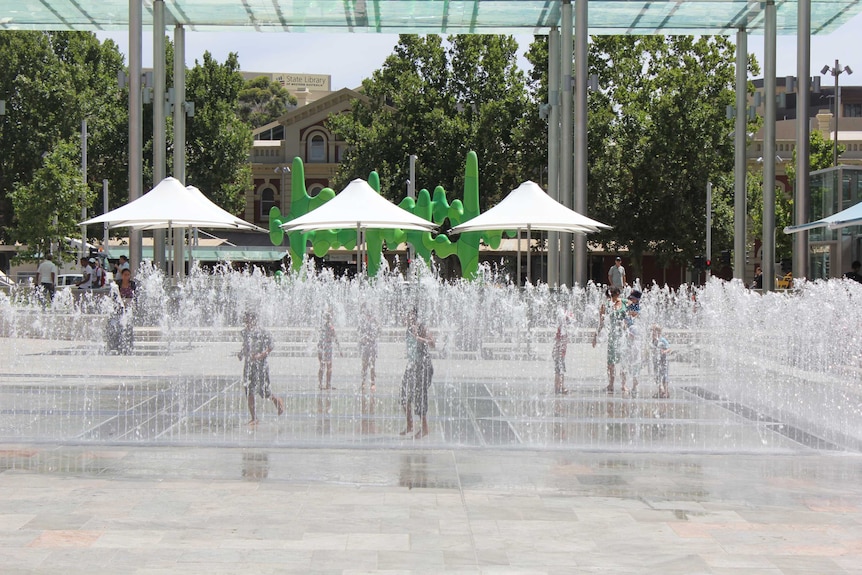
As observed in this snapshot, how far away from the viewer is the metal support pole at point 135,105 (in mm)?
19828

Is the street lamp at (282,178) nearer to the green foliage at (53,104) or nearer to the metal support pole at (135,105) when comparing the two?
the green foliage at (53,104)

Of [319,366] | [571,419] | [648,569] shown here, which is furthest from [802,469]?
[319,366]

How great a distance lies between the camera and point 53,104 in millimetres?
46156

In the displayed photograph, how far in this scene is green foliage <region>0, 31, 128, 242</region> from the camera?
150 ft

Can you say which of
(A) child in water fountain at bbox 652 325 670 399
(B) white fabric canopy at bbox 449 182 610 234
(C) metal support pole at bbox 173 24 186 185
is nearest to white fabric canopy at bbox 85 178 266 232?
(C) metal support pole at bbox 173 24 186 185

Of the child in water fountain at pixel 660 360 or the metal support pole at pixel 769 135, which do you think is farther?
the metal support pole at pixel 769 135

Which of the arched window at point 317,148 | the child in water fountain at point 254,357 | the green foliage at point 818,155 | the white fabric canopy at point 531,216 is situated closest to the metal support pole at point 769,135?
the white fabric canopy at point 531,216

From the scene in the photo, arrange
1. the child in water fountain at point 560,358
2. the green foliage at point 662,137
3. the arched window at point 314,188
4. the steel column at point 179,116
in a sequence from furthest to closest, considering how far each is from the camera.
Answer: the arched window at point 314,188 < the green foliage at point 662,137 < the steel column at point 179,116 < the child in water fountain at point 560,358

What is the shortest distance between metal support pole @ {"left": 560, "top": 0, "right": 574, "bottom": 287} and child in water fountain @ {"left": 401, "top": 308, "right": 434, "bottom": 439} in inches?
480

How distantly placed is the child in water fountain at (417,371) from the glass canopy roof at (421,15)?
44.6 feet

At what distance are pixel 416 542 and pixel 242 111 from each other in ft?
306

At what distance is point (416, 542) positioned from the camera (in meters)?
5.83

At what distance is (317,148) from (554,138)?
42.3m

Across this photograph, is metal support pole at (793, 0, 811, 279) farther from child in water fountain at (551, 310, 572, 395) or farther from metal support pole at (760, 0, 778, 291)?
child in water fountain at (551, 310, 572, 395)
